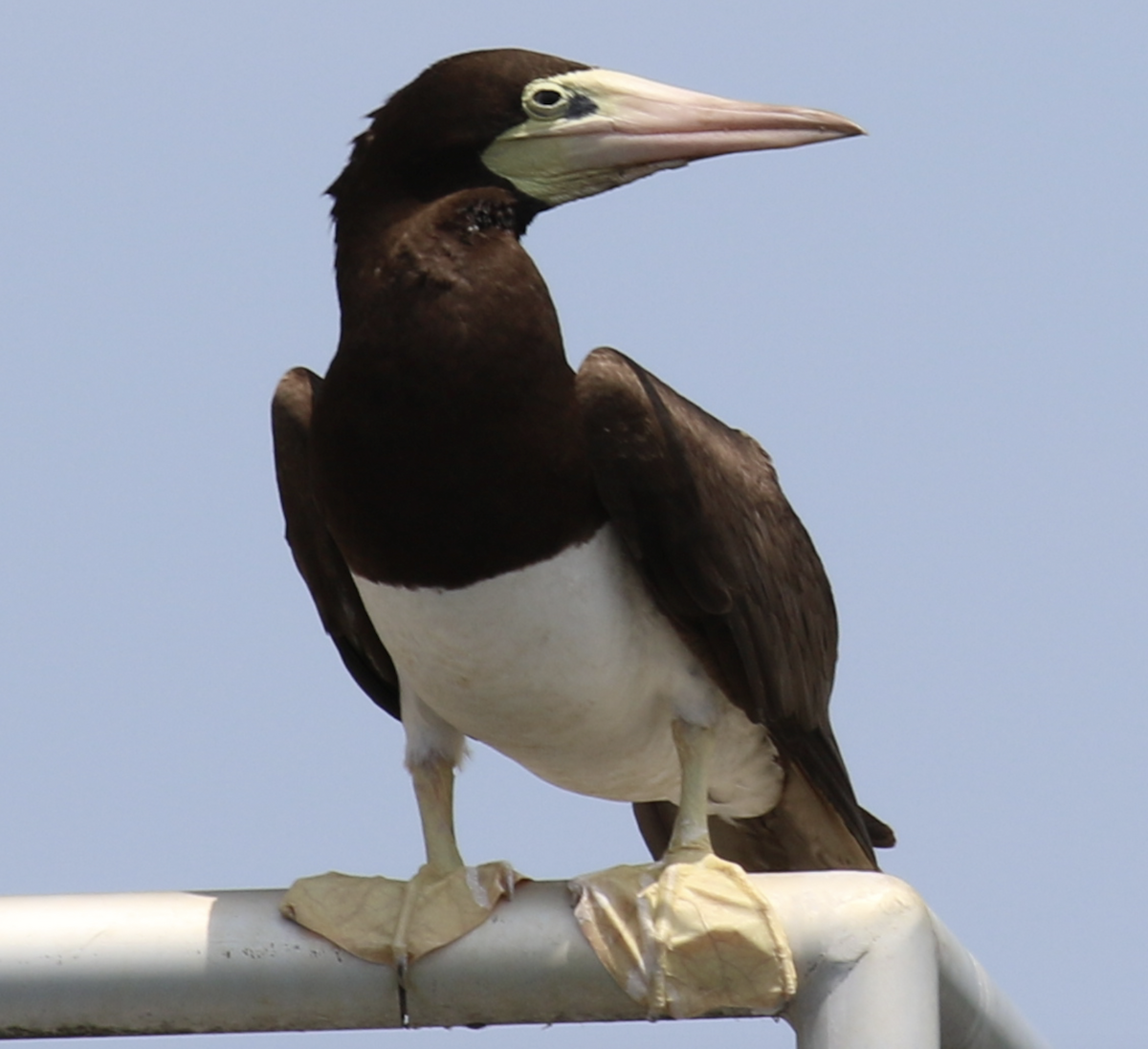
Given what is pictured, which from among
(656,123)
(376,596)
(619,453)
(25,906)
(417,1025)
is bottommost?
(417,1025)

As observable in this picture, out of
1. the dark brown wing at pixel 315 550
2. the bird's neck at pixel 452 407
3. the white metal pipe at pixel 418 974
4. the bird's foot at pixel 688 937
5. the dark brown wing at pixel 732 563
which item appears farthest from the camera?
the dark brown wing at pixel 315 550

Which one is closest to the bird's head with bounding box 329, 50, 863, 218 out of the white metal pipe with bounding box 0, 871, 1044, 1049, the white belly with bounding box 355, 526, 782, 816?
the white belly with bounding box 355, 526, 782, 816

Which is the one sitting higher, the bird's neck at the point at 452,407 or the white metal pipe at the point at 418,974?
the bird's neck at the point at 452,407

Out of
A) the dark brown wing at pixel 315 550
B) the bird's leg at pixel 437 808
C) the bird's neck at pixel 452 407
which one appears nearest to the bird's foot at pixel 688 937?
the bird's leg at pixel 437 808

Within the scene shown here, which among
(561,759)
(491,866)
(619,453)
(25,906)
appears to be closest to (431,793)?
(561,759)

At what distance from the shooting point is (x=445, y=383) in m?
3.19

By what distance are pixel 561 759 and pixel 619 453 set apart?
0.60 m

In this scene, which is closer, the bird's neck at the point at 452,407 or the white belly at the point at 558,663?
the bird's neck at the point at 452,407

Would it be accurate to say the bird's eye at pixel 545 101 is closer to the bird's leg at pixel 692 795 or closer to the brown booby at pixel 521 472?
the brown booby at pixel 521 472

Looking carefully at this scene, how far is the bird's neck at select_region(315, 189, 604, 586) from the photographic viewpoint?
3.20 meters

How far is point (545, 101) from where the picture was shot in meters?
3.39

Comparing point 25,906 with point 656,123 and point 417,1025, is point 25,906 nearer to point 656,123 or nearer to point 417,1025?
point 417,1025

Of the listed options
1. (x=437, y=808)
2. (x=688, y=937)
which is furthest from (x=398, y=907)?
(x=437, y=808)

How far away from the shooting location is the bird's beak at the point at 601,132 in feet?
10.9
